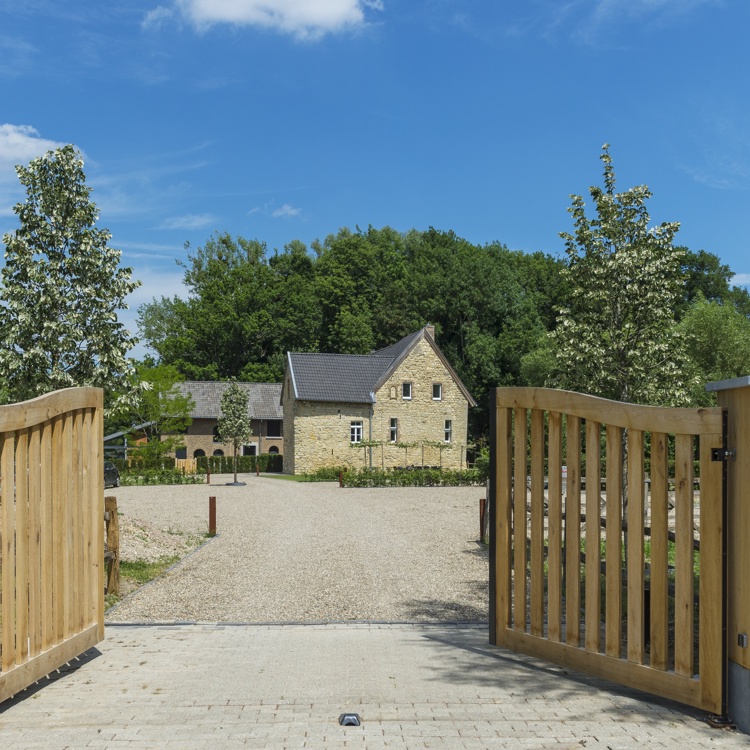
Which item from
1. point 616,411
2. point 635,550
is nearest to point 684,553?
point 635,550

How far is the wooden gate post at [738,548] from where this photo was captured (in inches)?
198

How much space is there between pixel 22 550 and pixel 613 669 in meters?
4.29

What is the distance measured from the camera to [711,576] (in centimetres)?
522

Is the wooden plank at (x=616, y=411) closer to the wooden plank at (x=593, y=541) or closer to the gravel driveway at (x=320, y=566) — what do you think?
the wooden plank at (x=593, y=541)

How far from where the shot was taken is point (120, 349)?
45.8 ft

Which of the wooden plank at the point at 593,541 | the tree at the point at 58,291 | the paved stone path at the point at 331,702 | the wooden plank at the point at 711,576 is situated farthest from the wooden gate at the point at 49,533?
the tree at the point at 58,291

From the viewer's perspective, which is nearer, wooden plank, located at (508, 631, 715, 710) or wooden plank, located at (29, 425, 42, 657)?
wooden plank, located at (508, 631, 715, 710)

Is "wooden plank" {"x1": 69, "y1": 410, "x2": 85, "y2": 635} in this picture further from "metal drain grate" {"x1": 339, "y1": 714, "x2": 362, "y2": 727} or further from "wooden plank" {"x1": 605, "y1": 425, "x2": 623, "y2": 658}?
"wooden plank" {"x1": 605, "y1": 425, "x2": 623, "y2": 658}

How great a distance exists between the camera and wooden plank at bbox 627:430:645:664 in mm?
5688

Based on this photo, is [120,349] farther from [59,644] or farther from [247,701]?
[247,701]

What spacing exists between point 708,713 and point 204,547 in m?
11.4

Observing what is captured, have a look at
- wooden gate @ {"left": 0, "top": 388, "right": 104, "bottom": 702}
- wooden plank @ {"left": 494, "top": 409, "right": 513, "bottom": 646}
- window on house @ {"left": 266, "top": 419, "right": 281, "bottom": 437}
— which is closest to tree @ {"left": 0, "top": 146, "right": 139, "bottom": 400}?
wooden gate @ {"left": 0, "top": 388, "right": 104, "bottom": 702}

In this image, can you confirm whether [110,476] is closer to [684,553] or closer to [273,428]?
[273,428]

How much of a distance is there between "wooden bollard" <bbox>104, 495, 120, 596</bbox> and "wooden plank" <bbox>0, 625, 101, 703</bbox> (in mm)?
3089
